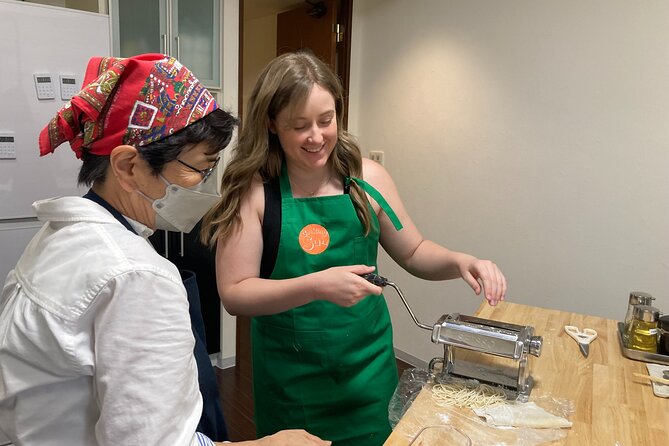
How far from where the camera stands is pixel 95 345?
65 cm

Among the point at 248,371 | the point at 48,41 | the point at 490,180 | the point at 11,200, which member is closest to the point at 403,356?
the point at 248,371

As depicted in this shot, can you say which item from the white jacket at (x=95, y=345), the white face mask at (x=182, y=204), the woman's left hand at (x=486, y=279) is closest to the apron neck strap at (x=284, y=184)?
the white face mask at (x=182, y=204)

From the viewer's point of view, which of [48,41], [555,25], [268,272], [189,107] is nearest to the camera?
[189,107]

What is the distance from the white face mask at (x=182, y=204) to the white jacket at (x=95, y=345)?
0.39ft

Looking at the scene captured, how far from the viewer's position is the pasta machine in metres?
1.10

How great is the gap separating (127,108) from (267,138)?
0.60 meters

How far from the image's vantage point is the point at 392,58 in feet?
10.3

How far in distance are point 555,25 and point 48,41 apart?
2.23 m

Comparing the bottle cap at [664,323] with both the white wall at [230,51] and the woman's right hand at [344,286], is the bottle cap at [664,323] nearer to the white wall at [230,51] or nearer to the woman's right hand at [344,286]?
the woman's right hand at [344,286]

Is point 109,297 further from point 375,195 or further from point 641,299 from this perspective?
point 641,299

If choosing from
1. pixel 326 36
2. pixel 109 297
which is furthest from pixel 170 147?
pixel 326 36

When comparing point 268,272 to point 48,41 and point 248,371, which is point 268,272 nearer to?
point 48,41

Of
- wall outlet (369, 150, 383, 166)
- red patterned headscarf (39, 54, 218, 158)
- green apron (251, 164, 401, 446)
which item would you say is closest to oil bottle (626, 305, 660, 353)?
green apron (251, 164, 401, 446)

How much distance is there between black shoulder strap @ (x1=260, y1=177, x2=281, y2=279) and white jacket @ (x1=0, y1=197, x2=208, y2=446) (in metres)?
0.61
